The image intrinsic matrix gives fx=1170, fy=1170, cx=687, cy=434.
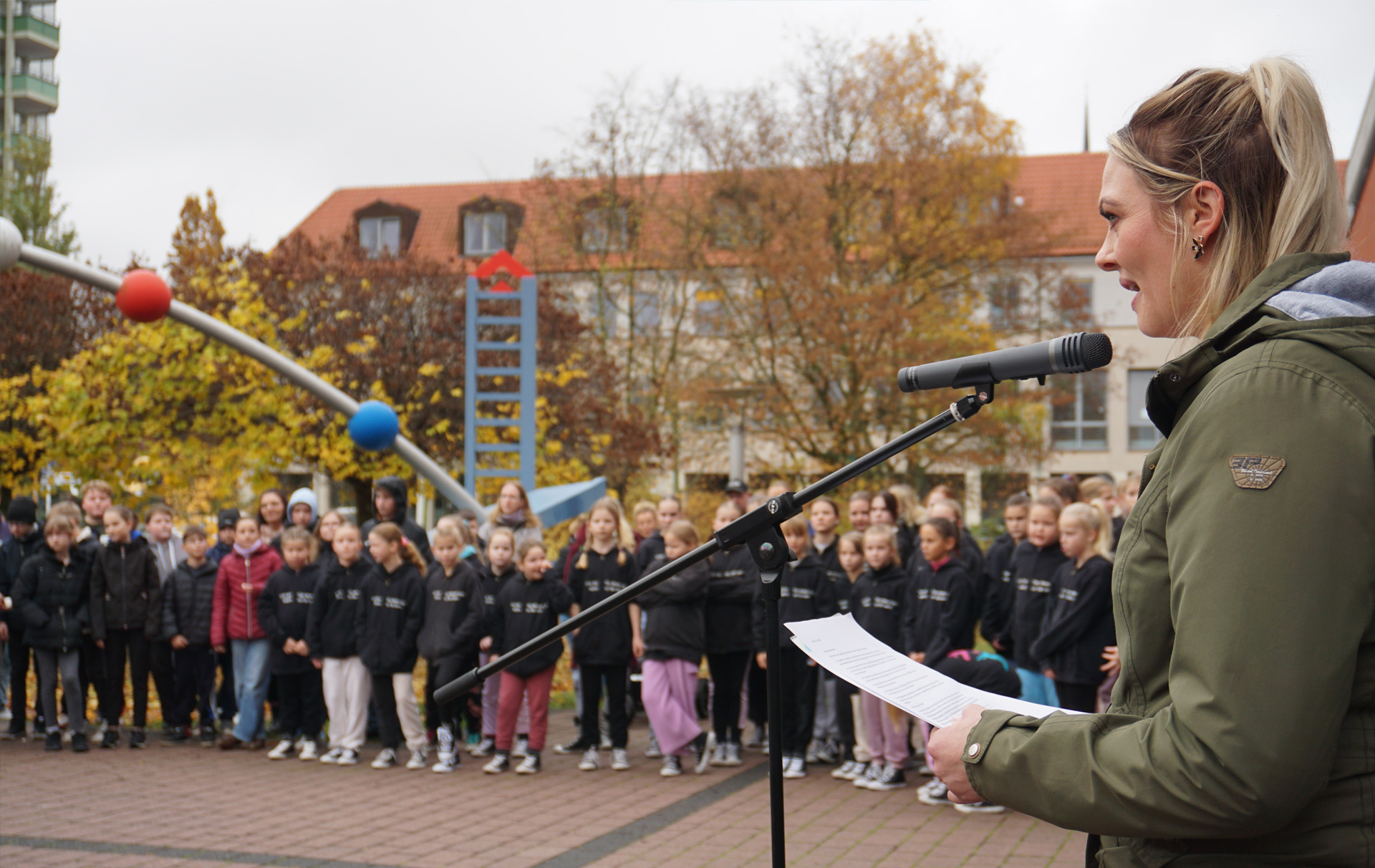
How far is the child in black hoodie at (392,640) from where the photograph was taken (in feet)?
29.4

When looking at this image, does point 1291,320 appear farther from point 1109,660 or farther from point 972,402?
point 1109,660

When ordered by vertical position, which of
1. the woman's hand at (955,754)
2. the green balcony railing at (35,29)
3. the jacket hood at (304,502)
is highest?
the green balcony railing at (35,29)

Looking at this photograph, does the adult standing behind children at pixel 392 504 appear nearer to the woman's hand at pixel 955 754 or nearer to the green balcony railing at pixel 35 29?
the woman's hand at pixel 955 754

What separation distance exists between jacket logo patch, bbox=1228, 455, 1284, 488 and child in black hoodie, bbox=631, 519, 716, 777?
7538mm

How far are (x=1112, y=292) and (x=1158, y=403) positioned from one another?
1408 inches

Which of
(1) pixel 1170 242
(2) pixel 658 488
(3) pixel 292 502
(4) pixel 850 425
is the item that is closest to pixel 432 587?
(3) pixel 292 502

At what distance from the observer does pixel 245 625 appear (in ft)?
32.3

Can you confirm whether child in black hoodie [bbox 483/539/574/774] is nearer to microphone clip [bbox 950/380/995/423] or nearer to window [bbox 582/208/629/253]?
microphone clip [bbox 950/380/995/423]

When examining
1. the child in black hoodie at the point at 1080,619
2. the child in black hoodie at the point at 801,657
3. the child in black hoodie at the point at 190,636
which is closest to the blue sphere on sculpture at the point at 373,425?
the child in black hoodie at the point at 190,636

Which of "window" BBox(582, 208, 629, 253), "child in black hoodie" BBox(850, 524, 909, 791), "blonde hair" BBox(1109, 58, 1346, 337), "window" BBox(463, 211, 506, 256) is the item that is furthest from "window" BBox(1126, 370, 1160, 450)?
"blonde hair" BBox(1109, 58, 1346, 337)

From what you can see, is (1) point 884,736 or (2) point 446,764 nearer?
(1) point 884,736

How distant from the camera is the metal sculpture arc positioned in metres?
10.0

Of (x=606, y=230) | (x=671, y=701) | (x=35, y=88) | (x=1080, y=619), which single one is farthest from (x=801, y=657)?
(x=35, y=88)

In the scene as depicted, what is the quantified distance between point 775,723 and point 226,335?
34.1 feet
